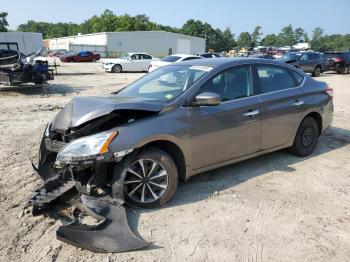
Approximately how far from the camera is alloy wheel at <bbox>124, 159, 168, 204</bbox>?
4016mm

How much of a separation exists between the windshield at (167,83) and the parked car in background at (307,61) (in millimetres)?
21222

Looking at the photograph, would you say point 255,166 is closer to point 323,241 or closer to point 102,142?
point 323,241

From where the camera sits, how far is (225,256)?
3344 mm

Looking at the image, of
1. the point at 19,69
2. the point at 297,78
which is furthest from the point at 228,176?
the point at 19,69

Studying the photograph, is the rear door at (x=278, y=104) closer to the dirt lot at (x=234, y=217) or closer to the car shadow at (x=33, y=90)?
the dirt lot at (x=234, y=217)

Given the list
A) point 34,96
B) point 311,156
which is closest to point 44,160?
point 311,156

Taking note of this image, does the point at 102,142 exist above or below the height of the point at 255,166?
above

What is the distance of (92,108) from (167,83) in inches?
49.9

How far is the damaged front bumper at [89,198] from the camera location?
11.1ft

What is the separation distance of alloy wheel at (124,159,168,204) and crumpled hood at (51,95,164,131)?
2.03 ft

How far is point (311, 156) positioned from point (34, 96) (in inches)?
429

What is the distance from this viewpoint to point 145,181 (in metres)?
4.08

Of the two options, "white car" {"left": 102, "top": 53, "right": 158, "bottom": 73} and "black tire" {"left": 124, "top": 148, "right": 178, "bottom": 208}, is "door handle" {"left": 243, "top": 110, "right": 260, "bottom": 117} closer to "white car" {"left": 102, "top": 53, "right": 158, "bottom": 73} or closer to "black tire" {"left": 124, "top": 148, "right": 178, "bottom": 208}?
"black tire" {"left": 124, "top": 148, "right": 178, "bottom": 208}

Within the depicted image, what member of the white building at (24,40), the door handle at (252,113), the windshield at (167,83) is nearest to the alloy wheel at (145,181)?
the windshield at (167,83)
